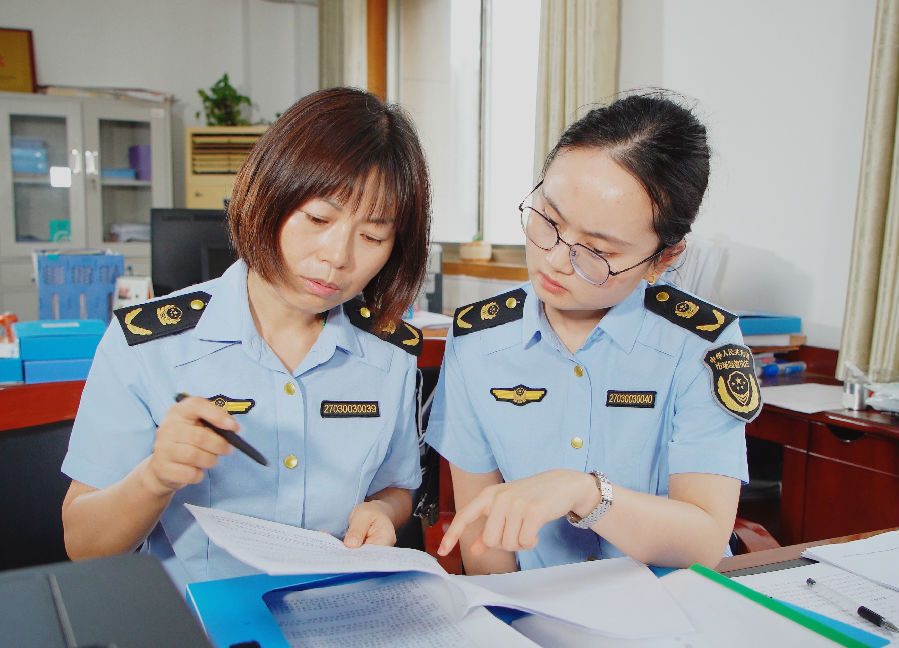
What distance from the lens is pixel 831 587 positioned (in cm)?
75

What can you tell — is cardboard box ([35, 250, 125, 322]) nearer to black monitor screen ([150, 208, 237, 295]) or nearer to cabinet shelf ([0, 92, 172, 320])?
black monitor screen ([150, 208, 237, 295])

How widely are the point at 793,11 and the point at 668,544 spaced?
6.21 feet

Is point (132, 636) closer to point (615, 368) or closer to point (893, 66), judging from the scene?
point (615, 368)

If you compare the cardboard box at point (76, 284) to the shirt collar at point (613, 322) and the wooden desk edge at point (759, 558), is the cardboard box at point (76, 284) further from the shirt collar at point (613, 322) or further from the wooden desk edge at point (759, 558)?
the wooden desk edge at point (759, 558)

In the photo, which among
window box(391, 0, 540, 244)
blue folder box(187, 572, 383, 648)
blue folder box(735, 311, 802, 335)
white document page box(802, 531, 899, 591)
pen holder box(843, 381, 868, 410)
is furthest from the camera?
window box(391, 0, 540, 244)

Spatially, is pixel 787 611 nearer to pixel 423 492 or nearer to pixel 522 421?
pixel 522 421

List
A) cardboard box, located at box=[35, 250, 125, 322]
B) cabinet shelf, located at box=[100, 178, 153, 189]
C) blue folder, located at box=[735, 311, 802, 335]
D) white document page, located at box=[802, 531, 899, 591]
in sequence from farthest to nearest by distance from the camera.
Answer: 1. cabinet shelf, located at box=[100, 178, 153, 189]
2. cardboard box, located at box=[35, 250, 125, 322]
3. blue folder, located at box=[735, 311, 802, 335]
4. white document page, located at box=[802, 531, 899, 591]

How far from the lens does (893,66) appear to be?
1.77m

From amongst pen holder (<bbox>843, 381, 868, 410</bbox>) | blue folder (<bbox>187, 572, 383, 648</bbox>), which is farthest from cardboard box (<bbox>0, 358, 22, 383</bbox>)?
pen holder (<bbox>843, 381, 868, 410</bbox>)

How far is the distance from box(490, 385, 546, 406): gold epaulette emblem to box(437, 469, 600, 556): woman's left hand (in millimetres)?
330

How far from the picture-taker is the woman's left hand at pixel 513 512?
701 millimetres

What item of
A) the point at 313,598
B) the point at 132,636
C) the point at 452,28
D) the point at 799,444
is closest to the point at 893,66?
the point at 799,444

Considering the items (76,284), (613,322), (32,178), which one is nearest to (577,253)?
(613,322)

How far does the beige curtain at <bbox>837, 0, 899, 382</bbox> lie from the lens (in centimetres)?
177
